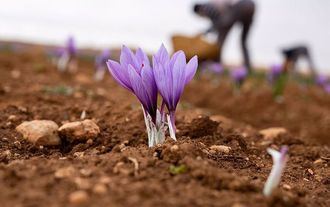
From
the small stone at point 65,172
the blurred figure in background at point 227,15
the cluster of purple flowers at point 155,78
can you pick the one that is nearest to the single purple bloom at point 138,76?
the cluster of purple flowers at point 155,78

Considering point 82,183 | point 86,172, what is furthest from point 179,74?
point 82,183

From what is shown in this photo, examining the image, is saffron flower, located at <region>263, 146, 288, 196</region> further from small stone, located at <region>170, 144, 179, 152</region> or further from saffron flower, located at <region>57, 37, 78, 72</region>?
saffron flower, located at <region>57, 37, 78, 72</region>

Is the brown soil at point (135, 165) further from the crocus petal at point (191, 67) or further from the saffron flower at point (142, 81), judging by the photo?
the crocus petal at point (191, 67)

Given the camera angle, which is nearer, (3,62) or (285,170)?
(285,170)

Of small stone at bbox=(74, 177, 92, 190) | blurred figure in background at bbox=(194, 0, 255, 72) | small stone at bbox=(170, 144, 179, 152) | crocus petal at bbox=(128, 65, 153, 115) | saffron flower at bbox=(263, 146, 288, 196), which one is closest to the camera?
small stone at bbox=(74, 177, 92, 190)

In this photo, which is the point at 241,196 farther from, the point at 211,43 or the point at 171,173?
the point at 211,43

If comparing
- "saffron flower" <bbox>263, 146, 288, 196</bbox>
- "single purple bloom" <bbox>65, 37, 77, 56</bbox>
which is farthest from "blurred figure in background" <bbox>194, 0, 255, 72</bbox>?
"saffron flower" <bbox>263, 146, 288, 196</bbox>

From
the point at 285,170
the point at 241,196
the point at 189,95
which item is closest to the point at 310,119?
the point at 189,95
